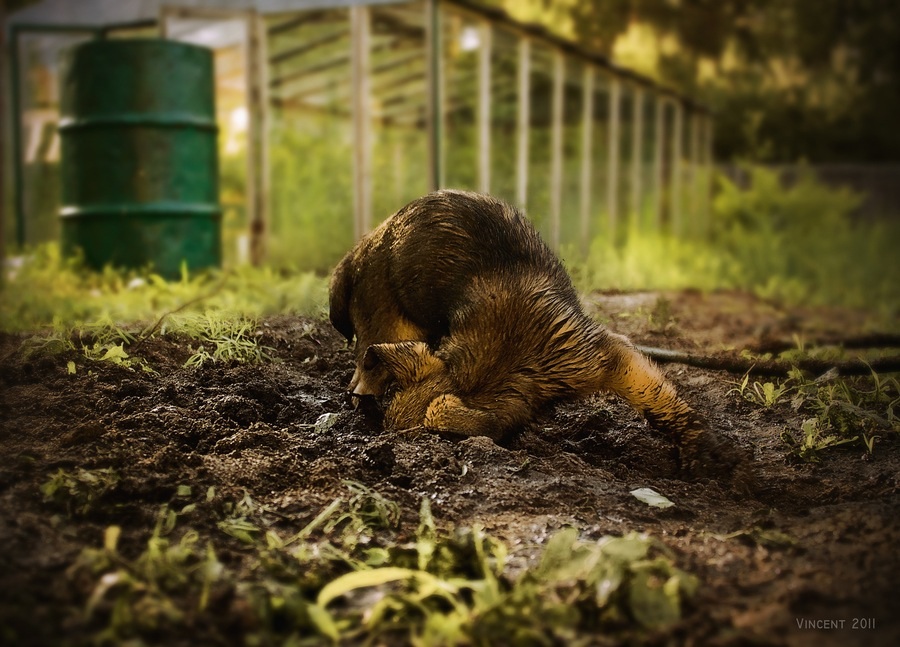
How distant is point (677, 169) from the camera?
604 inches

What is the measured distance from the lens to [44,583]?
1.83m

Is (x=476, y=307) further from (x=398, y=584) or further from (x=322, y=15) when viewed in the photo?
(x=322, y=15)

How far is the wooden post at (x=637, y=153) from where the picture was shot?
12586 millimetres

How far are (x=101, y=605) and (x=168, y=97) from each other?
6763 millimetres

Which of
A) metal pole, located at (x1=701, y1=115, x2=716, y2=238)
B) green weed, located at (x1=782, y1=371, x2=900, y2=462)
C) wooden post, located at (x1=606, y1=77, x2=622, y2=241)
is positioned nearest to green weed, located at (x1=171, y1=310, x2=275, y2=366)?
green weed, located at (x1=782, y1=371, x2=900, y2=462)

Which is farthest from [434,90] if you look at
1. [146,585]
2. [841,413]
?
[146,585]

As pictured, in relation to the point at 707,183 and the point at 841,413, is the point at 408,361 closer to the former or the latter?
the point at 841,413

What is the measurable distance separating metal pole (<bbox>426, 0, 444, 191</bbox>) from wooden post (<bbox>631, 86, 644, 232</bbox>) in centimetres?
522

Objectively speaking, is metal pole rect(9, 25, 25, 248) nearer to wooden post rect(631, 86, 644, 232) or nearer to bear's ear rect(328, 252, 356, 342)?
wooden post rect(631, 86, 644, 232)

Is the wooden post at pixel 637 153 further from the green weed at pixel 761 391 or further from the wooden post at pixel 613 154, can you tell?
the green weed at pixel 761 391

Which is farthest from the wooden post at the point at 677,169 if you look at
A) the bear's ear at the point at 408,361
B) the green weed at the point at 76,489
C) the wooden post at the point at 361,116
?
the green weed at the point at 76,489

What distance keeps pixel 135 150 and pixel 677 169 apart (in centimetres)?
1079

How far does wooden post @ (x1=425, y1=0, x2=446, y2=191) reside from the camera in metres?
7.93

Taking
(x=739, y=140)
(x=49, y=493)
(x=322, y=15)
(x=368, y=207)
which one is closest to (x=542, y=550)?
(x=49, y=493)
